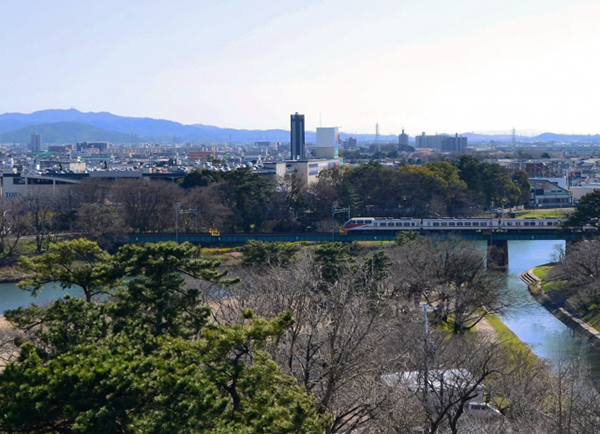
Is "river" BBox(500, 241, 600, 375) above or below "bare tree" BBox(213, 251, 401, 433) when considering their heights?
below

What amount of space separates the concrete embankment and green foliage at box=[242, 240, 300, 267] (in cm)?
657

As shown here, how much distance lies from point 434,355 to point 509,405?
109 centimetres

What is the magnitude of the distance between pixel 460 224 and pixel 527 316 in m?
10.7

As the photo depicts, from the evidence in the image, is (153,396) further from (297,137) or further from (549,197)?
(297,137)

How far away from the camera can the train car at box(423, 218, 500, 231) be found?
29516 mm

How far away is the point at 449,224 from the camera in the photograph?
99.6ft

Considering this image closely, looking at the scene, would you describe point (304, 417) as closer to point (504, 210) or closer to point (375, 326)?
point (375, 326)

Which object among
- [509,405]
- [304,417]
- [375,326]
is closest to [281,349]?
[375,326]

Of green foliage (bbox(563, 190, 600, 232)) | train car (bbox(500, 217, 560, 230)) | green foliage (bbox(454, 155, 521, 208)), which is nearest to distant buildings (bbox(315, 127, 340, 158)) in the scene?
green foliage (bbox(454, 155, 521, 208))

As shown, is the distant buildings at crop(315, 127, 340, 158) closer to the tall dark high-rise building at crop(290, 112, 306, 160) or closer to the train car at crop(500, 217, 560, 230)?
the tall dark high-rise building at crop(290, 112, 306, 160)

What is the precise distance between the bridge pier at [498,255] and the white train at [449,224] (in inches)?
55.2

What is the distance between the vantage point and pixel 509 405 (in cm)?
998

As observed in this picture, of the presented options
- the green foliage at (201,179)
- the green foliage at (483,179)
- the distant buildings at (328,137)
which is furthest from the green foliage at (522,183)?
the distant buildings at (328,137)

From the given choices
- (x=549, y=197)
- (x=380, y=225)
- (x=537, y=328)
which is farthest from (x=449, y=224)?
(x=549, y=197)
